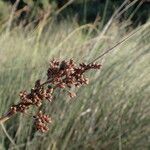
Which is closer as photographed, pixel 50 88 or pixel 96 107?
pixel 50 88

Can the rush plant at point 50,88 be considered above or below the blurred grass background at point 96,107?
above

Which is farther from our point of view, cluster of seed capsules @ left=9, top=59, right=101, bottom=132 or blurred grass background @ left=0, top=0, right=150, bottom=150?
blurred grass background @ left=0, top=0, right=150, bottom=150

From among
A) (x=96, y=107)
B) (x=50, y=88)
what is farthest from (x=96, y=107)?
(x=50, y=88)

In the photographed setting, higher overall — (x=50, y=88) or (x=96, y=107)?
(x=50, y=88)

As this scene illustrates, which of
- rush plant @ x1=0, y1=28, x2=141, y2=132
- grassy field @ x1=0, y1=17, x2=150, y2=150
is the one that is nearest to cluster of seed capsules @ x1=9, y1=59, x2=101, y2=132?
rush plant @ x1=0, y1=28, x2=141, y2=132

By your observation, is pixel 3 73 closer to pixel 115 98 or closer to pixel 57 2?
pixel 115 98

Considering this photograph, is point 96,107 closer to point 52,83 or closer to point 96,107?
point 96,107

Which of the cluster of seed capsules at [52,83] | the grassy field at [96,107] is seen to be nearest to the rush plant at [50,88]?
the cluster of seed capsules at [52,83]

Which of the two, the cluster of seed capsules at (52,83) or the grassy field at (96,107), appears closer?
the cluster of seed capsules at (52,83)

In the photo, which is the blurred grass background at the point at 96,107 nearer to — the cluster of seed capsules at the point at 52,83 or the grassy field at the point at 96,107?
the grassy field at the point at 96,107

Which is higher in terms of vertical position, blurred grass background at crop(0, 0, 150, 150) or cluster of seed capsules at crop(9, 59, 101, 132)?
cluster of seed capsules at crop(9, 59, 101, 132)

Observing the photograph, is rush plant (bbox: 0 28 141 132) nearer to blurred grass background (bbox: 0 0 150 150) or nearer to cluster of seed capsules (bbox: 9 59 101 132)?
cluster of seed capsules (bbox: 9 59 101 132)

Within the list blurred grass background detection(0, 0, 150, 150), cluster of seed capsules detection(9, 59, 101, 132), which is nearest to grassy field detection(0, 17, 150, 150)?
blurred grass background detection(0, 0, 150, 150)
